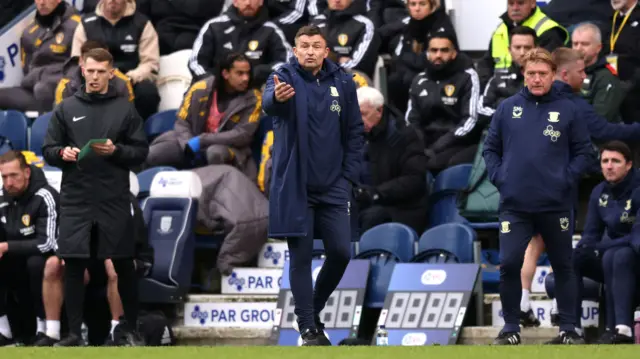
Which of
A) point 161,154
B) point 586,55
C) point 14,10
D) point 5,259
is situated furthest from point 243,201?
point 14,10

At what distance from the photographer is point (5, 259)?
1082cm

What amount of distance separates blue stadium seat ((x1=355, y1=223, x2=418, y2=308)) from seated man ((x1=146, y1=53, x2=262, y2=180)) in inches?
56.9

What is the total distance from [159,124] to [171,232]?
163 centimetres

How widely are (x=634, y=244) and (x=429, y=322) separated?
1.54 m

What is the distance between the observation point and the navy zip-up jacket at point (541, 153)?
8805 millimetres

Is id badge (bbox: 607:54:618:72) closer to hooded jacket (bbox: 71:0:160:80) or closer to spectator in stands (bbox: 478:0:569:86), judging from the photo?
spectator in stands (bbox: 478:0:569:86)

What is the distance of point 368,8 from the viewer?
1334cm

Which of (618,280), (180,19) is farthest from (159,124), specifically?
(618,280)

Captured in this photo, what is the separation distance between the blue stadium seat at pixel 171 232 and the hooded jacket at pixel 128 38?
1.84 m

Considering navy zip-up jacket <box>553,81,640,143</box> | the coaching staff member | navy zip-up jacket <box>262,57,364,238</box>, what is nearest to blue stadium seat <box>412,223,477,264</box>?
navy zip-up jacket <box>553,81,640,143</box>

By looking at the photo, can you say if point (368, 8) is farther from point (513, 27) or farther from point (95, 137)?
point (95, 137)

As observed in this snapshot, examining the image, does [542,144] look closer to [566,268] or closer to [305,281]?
[566,268]

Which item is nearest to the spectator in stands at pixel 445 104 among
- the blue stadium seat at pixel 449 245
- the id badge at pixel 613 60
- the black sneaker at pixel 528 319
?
the id badge at pixel 613 60
